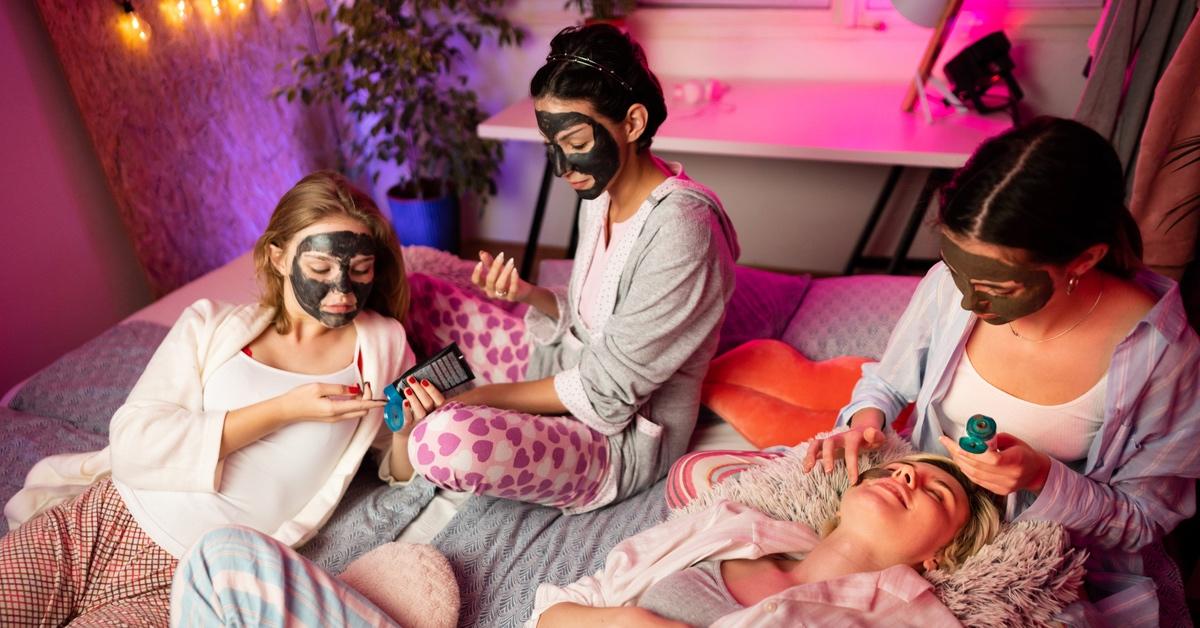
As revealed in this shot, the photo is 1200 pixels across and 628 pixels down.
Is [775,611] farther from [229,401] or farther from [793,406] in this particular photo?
[229,401]

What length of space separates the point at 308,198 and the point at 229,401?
0.40 m

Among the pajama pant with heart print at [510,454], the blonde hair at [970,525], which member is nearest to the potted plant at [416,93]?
the pajama pant with heart print at [510,454]

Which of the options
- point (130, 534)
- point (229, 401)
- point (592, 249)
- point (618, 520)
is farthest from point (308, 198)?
point (618, 520)

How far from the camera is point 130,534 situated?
56.9 inches

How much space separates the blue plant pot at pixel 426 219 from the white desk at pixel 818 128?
45 centimetres

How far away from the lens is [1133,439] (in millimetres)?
1219

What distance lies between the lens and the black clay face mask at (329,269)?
4.67 feet

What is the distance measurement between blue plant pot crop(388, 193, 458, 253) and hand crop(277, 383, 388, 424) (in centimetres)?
171

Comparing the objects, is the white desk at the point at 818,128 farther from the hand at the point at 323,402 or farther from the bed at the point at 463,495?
the hand at the point at 323,402

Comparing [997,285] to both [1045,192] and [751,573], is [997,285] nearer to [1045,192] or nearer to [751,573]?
[1045,192]

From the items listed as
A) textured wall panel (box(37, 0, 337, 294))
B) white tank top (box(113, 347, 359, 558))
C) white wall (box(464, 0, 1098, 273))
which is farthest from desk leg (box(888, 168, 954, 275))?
textured wall panel (box(37, 0, 337, 294))

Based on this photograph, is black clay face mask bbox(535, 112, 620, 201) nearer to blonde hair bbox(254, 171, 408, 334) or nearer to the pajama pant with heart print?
blonde hair bbox(254, 171, 408, 334)

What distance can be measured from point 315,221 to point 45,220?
1314mm

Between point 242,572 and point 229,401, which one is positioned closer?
point 242,572
